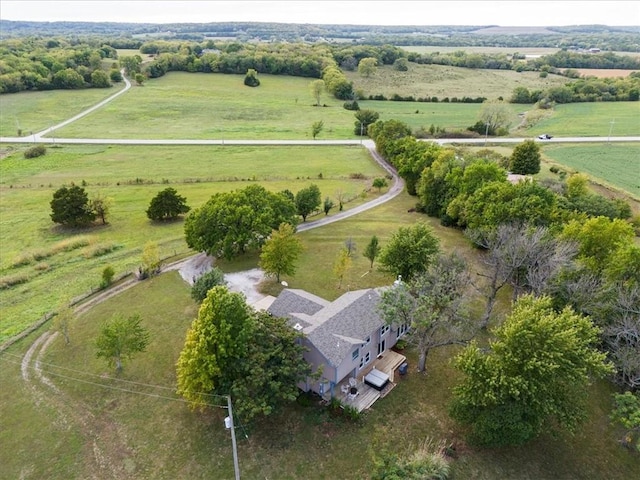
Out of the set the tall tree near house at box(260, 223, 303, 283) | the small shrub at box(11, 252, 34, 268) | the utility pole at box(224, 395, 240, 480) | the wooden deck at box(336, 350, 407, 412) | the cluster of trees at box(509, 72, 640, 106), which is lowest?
the small shrub at box(11, 252, 34, 268)

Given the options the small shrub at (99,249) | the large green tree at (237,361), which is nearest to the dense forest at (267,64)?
the small shrub at (99,249)

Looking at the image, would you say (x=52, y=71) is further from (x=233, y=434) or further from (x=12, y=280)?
(x=233, y=434)

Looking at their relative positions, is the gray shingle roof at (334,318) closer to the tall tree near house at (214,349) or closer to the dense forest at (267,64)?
the tall tree near house at (214,349)

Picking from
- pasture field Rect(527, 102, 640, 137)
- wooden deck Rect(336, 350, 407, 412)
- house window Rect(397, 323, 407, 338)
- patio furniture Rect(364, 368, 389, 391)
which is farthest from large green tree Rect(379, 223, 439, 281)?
pasture field Rect(527, 102, 640, 137)

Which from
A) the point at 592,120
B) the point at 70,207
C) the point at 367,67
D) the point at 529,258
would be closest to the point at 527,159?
the point at 529,258

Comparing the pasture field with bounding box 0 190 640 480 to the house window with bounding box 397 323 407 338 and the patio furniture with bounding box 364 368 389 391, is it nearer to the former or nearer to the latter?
the patio furniture with bounding box 364 368 389 391

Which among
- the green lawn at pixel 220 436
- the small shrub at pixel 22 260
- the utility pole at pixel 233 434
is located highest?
the utility pole at pixel 233 434
